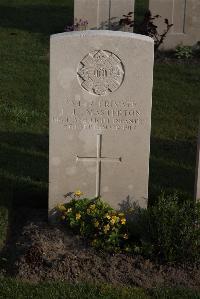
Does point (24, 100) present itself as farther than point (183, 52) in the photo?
No

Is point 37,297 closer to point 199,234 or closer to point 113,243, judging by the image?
point 113,243

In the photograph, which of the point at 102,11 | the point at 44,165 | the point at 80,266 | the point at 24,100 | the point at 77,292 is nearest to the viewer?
the point at 77,292

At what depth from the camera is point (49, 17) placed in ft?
56.9

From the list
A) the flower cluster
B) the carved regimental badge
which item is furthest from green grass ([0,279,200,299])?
the carved regimental badge

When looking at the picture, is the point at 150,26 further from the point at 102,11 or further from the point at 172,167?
the point at 172,167

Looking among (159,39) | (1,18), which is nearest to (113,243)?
(159,39)

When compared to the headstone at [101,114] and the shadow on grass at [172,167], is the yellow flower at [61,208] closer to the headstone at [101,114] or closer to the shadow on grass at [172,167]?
the headstone at [101,114]

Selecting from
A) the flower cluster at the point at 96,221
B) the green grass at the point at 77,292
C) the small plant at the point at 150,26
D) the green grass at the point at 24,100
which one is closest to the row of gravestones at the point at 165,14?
the small plant at the point at 150,26

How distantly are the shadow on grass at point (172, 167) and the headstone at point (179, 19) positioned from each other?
464cm

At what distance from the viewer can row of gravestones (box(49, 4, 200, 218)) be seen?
6.42 meters

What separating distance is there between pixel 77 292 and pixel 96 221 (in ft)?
3.04

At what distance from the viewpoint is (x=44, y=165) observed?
8500 mm

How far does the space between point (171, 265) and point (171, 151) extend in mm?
3194

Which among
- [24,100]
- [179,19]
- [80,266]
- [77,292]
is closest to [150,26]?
[179,19]
